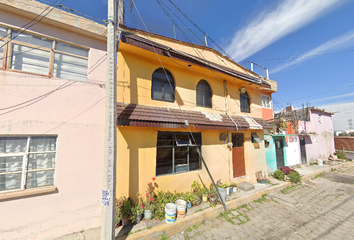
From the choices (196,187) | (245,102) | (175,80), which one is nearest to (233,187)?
(196,187)

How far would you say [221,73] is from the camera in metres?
A: 7.73

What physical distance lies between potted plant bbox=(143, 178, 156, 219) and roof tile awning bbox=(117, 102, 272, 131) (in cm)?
226

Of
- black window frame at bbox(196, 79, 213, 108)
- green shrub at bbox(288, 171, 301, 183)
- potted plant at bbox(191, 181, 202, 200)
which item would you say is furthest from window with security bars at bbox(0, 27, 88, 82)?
green shrub at bbox(288, 171, 301, 183)

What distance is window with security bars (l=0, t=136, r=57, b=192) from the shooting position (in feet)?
11.8

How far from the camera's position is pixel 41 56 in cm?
429

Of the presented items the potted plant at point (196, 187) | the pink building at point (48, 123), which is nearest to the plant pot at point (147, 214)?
the pink building at point (48, 123)

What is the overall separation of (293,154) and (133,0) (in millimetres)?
16759

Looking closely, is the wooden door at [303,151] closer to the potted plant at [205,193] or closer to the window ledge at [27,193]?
the potted plant at [205,193]

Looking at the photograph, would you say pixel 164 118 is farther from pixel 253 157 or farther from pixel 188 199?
pixel 253 157

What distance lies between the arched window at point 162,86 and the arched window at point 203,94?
5.49ft

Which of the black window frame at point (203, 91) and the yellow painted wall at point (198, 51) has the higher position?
the yellow painted wall at point (198, 51)

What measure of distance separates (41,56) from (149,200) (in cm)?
Result: 592

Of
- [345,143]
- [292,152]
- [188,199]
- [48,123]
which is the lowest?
[188,199]

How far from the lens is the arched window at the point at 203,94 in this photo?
295 inches
